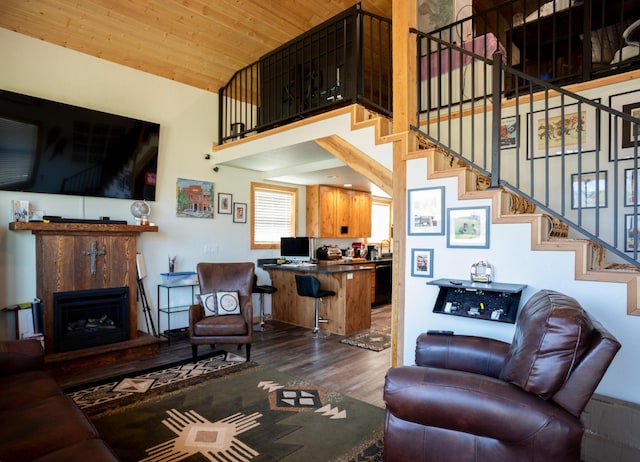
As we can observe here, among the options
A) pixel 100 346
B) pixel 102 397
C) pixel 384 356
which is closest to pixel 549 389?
pixel 384 356

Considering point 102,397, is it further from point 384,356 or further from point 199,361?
point 384,356

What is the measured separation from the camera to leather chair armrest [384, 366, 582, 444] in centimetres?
145

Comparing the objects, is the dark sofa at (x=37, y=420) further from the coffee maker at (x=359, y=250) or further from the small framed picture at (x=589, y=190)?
the coffee maker at (x=359, y=250)

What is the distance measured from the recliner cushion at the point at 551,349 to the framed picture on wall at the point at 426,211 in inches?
52.2

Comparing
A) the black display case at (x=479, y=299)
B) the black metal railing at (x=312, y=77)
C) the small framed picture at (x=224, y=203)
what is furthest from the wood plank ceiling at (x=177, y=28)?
the black display case at (x=479, y=299)

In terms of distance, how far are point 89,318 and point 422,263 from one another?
362 centimetres

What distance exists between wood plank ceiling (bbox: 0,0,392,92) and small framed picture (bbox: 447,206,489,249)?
350 cm

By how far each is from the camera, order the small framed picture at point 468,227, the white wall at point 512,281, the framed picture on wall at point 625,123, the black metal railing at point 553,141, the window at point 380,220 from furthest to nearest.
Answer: the window at point 380,220, the framed picture on wall at point 625,123, the black metal railing at point 553,141, the small framed picture at point 468,227, the white wall at point 512,281

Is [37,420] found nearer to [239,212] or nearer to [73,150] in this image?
[73,150]

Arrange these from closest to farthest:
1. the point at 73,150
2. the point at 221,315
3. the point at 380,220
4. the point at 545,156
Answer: the point at 545,156 → the point at 73,150 → the point at 221,315 → the point at 380,220

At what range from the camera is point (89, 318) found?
13.2 ft

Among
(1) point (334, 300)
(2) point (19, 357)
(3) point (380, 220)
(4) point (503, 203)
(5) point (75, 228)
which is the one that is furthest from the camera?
(3) point (380, 220)

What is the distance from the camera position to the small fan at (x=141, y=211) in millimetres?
4406

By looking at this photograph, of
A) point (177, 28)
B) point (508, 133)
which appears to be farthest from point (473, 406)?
point (177, 28)
